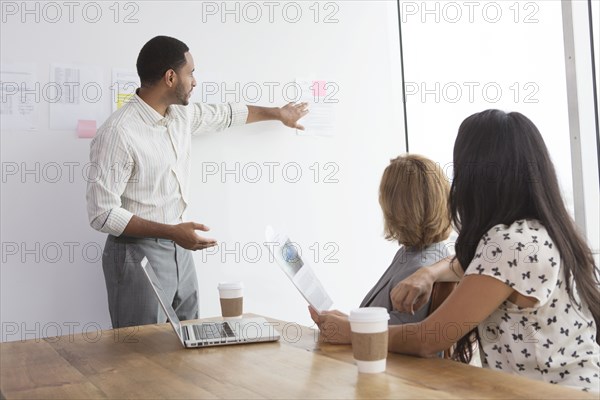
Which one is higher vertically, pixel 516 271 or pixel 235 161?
pixel 235 161

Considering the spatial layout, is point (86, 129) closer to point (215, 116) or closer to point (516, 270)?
point (215, 116)

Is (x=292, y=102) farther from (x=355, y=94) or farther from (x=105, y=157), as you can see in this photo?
(x=105, y=157)

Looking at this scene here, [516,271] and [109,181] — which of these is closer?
[516,271]

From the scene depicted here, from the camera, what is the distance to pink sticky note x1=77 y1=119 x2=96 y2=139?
8.85 ft

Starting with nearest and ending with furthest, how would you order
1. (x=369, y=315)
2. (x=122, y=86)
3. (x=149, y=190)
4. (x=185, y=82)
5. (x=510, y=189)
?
(x=369, y=315), (x=510, y=189), (x=149, y=190), (x=185, y=82), (x=122, y=86)

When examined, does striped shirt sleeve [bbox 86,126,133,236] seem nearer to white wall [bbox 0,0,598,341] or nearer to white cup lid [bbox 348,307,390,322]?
white wall [bbox 0,0,598,341]

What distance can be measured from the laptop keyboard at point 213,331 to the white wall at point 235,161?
3.36 ft

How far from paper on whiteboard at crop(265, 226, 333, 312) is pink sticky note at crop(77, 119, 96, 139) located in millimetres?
1284

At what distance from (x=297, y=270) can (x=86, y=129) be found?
4.65ft

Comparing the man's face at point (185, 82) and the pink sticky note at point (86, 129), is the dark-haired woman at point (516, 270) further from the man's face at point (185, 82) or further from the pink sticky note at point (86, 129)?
the pink sticky note at point (86, 129)

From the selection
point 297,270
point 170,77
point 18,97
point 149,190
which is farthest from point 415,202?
point 18,97

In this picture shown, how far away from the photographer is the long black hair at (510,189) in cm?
142

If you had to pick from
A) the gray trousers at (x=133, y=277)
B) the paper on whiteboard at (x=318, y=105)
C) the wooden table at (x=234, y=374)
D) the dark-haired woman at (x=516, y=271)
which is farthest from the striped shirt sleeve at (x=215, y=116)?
the dark-haired woman at (x=516, y=271)

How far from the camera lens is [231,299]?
2049 mm
